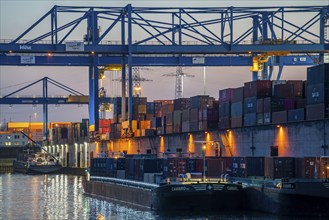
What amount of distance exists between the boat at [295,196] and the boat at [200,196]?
1.84 meters

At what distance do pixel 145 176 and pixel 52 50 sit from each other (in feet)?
95.3

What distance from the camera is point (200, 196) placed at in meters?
45.3

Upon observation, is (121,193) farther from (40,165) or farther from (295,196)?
(40,165)

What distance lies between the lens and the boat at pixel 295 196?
41.1m

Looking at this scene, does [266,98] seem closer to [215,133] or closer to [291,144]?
[291,144]

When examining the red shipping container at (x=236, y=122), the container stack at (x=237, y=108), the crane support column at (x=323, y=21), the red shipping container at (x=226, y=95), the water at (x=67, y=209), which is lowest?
the water at (x=67, y=209)

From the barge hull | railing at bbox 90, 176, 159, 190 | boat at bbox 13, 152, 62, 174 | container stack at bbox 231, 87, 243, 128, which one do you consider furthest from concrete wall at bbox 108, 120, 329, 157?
boat at bbox 13, 152, 62, 174

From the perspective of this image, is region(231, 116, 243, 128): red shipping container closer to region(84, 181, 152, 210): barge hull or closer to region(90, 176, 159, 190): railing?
region(90, 176, 159, 190): railing

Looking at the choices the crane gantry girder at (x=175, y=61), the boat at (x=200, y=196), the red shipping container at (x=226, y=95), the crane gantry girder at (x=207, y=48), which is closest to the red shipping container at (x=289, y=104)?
the red shipping container at (x=226, y=95)

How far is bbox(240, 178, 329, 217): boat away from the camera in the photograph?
135 ft

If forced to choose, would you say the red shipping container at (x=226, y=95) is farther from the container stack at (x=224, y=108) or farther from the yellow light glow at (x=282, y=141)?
the yellow light glow at (x=282, y=141)

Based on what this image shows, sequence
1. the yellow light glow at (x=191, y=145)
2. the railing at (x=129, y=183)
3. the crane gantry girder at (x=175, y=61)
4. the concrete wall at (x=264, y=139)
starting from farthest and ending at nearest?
the crane gantry girder at (x=175, y=61) < the yellow light glow at (x=191, y=145) < the railing at (x=129, y=183) < the concrete wall at (x=264, y=139)

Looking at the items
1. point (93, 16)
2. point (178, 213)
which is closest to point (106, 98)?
point (93, 16)

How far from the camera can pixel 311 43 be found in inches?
3236
